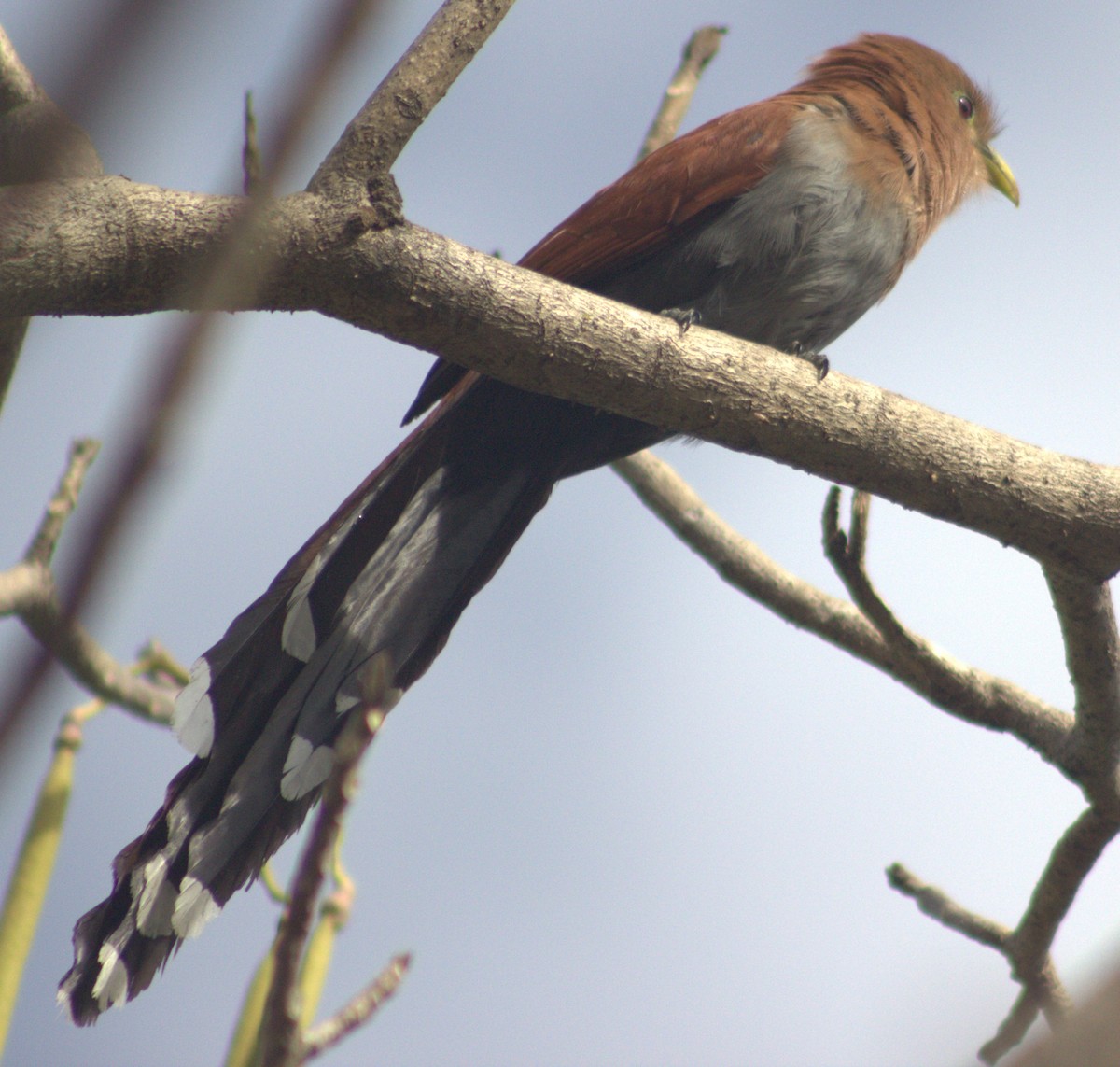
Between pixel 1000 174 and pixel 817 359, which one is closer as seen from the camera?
pixel 817 359

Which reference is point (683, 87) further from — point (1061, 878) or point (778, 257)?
point (1061, 878)

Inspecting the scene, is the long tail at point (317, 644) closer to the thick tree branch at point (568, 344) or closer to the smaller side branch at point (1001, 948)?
the thick tree branch at point (568, 344)

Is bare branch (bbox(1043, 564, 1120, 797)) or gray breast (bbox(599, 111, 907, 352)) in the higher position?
gray breast (bbox(599, 111, 907, 352))

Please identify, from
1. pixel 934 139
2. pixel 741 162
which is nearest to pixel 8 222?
pixel 741 162

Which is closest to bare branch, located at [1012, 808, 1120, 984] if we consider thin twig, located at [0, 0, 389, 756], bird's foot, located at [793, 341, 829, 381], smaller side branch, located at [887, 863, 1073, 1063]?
smaller side branch, located at [887, 863, 1073, 1063]

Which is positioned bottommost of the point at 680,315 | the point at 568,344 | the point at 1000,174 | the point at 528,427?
the point at 568,344

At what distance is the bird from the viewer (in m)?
2.80

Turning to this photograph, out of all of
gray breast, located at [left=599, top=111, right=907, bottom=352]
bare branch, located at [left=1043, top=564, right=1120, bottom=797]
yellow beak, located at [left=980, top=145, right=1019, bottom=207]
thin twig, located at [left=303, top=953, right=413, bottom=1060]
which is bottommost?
thin twig, located at [left=303, top=953, right=413, bottom=1060]

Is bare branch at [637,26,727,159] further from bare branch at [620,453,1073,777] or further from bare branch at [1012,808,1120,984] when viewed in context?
bare branch at [1012,808,1120,984]

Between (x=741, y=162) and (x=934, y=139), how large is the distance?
84cm

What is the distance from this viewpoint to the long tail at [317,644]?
7.89ft

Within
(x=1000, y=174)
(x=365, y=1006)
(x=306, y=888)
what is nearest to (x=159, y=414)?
(x=306, y=888)

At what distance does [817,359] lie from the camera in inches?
113

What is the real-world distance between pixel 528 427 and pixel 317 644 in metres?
0.80
